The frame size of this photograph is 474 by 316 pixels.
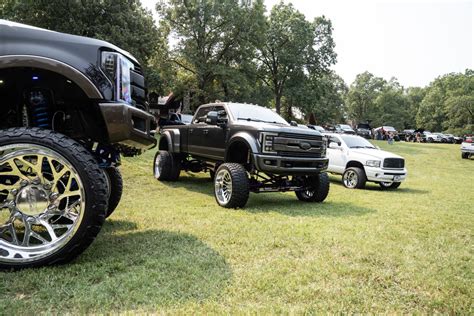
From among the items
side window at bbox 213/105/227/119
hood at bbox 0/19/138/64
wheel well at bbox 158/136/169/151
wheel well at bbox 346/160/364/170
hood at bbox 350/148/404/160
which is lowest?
wheel well at bbox 346/160/364/170

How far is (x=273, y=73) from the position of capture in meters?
43.1

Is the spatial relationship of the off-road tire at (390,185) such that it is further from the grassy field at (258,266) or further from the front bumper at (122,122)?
the front bumper at (122,122)

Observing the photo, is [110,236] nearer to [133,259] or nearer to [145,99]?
[133,259]

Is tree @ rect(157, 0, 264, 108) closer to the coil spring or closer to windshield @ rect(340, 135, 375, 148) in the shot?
windshield @ rect(340, 135, 375, 148)

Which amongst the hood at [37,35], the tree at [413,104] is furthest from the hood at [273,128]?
the tree at [413,104]

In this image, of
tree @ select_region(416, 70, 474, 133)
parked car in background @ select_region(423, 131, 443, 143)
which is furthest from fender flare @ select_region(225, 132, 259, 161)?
tree @ select_region(416, 70, 474, 133)

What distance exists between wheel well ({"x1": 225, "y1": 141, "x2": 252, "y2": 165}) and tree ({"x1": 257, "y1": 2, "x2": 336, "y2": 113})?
3447 cm

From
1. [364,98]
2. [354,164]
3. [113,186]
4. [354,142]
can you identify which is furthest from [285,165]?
[364,98]

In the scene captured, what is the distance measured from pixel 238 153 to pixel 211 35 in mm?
28678

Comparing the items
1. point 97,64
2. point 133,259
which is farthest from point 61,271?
point 97,64

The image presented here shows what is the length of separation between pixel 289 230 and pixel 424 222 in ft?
8.29

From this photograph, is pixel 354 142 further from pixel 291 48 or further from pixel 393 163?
pixel 291 48

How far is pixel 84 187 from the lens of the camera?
3107mm

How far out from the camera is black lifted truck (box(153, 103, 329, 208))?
6.54 m
